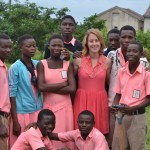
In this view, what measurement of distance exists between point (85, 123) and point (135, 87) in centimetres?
74

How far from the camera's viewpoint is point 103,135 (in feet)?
17.7

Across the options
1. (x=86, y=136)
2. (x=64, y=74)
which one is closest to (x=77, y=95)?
(x=64, y=74)

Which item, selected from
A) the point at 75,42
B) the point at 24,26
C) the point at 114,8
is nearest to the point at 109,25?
the point at 114,8

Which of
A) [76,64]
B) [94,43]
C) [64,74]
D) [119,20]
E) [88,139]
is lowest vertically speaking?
[88,139]

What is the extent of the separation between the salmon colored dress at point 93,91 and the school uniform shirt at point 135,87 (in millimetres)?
366

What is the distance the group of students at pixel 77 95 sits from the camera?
5.08m

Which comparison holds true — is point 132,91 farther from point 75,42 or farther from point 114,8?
point 114,8

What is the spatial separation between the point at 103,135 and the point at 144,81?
87cm

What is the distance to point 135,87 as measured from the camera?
5055mm

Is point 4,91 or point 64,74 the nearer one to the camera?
point 4,91

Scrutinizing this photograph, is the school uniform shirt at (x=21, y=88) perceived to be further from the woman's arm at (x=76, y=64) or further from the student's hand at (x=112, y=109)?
the student's hand at (x=112, y=109)

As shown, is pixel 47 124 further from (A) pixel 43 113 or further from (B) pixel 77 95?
(B) pixel 77 95

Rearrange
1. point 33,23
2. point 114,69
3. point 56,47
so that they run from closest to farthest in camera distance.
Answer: point 56,47, point 114,69, point 33,23

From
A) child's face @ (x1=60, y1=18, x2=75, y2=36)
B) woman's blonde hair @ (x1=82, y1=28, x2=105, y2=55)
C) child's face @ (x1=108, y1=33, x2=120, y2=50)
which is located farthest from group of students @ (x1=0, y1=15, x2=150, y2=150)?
child's face @ (x1=60, y1=18, x2=75, y2=36)
